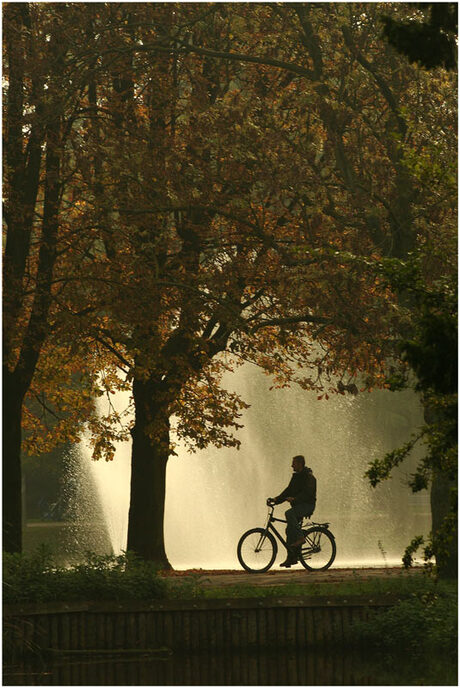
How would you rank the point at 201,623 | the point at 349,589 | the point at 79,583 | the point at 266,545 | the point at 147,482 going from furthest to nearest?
1. the point at 147,482
2. the point at 266,545
3. the point at 349,589
4. the point at 79,583
5. the point at 201,623

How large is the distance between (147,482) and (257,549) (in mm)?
2795

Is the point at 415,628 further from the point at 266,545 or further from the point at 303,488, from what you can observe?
the point at 266,545

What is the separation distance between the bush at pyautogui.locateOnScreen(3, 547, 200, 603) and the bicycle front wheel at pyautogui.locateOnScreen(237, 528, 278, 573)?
12.9 feet

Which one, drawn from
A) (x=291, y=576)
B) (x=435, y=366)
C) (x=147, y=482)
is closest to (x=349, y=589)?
(x=291, y=576)

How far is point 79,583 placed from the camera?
49.9 ft

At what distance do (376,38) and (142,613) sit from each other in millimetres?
9921

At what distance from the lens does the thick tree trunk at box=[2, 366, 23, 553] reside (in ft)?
59.6

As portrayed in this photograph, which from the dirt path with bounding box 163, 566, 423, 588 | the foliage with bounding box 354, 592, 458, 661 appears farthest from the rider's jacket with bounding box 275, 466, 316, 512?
the foliage with bounding box 354, 592, 458, 661

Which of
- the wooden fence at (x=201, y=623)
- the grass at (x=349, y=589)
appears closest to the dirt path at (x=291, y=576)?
the grass at (x=349, y=589)

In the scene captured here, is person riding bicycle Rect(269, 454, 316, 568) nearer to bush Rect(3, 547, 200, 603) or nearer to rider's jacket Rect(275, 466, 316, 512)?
rider's jacket Rect(275, 466, 316, 512)

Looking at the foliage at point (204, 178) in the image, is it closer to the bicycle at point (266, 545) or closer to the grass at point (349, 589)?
the bicycle at point (266, 545)

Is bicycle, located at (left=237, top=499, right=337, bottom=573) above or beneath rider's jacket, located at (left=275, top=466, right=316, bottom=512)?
beneath

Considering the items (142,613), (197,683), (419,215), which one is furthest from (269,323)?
(197,683)

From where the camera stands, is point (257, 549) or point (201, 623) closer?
point (201, 623)
